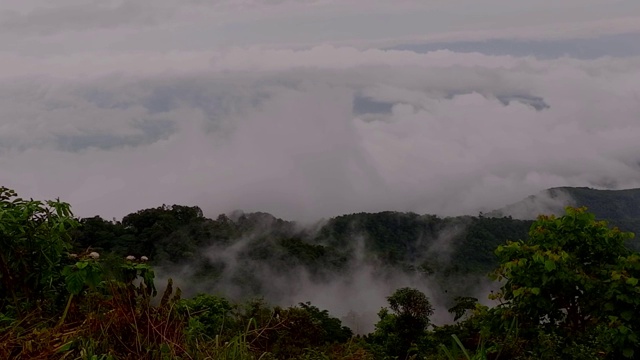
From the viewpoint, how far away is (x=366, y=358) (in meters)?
3.87

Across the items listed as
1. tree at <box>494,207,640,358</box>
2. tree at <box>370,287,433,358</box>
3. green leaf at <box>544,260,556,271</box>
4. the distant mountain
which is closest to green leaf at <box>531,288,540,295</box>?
tree at <box>494,207,640,358</box>

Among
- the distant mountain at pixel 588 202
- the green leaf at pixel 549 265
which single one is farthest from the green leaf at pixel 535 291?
the distant mountain at pixel 588 202

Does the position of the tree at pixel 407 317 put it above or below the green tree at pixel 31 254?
below

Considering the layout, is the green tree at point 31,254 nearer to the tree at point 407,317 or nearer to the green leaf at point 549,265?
the green leaf at point 549,265

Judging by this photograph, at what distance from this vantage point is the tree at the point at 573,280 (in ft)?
18.2

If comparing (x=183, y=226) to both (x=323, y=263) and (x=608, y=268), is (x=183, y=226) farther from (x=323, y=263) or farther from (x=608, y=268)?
(x=608, y=268)

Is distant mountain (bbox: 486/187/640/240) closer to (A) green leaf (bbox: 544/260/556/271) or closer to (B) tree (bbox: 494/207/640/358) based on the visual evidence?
(B) tree (bbox: 494/207/640/358)

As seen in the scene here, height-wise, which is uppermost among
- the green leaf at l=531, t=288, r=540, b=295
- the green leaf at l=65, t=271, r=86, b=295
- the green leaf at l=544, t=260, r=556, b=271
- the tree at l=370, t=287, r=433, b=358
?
the green leaf at l=65, t=271, r=86, b=295

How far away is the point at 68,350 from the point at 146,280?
2.08ft

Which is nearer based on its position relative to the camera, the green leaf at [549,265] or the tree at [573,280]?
the tree at [573,280]

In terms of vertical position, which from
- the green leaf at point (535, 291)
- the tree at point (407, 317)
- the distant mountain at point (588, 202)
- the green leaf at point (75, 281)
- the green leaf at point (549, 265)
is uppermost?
the green leaf at point (75, 281)

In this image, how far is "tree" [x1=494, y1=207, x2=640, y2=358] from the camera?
5.55 m

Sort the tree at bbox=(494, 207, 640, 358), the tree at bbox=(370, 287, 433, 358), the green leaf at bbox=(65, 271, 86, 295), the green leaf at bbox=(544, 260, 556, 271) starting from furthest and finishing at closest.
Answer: the tree at bbox=(370, 287, 433, 358) < the green leaf at bbox=(544, 260, 556, 271) < the tree at bbox=(494, 207, 640, 358) < the green leaf at bbox=(65, 271, 86, 295)

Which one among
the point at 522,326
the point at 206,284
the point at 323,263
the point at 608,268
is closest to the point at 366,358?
the point at 522,326
